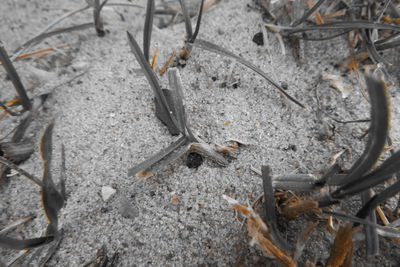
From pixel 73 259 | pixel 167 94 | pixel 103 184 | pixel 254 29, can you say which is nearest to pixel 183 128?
pixel 167 94

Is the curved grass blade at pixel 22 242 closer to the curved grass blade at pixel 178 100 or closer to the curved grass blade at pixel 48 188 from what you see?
the curved grass blade at pixel 48 188

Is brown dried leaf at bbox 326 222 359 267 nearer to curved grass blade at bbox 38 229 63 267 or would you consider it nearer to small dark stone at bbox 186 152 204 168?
small dark stone at bbox 186 152 204 168

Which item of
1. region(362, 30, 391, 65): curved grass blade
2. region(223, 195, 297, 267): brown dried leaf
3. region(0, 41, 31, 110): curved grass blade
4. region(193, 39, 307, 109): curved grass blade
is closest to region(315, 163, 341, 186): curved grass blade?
region(223, 195, 297, 267): brown dried leaf

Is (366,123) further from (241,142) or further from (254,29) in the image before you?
(254,29)

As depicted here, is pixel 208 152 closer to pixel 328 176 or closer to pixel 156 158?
pixel 156 158

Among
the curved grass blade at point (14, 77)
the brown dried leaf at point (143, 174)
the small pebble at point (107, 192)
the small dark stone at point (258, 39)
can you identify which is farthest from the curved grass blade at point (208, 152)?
the curved grass blade at point (14, 77)
